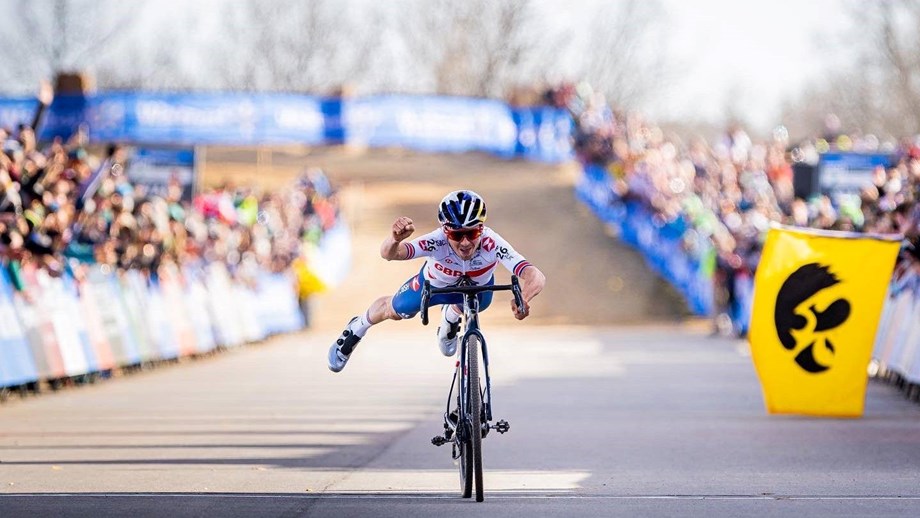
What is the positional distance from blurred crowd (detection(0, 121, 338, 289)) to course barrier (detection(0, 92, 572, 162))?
18647 mm

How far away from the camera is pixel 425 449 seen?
12961 mm

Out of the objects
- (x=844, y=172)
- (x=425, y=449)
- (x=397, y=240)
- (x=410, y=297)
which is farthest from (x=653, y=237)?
(x=397, y=240)

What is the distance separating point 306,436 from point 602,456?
286 cm

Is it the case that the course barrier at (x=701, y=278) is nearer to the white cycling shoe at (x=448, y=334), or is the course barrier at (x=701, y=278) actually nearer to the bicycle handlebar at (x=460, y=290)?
the white cycling shoe at (x=448, y=334)

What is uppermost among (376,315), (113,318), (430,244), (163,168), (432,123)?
(432,123)

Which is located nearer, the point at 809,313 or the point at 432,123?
the point at 809,313

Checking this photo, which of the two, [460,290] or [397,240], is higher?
[397,240]

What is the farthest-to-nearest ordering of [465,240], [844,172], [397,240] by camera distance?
1. [844,172]
2. [397,240]
3. [465,240]

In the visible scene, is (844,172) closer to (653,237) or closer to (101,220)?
(101,220)

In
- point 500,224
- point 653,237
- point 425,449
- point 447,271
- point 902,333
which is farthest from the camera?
point 500,224

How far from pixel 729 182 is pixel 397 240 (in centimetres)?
2863

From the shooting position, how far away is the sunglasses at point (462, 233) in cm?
1032

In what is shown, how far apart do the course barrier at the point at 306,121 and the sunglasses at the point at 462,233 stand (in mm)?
40356

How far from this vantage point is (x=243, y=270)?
97.5 ft
